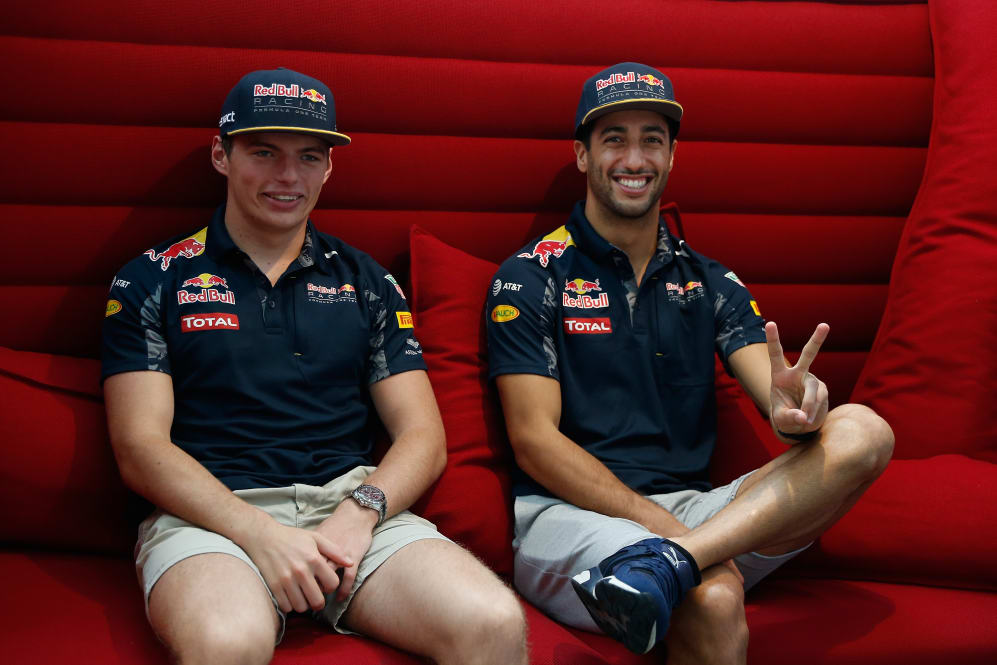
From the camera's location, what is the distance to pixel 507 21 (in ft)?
8.27

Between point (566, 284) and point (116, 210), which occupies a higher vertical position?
point (116, 210)

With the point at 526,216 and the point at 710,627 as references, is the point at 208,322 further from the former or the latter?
the point at 710,627

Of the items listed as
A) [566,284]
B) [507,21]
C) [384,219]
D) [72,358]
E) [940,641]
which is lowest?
[940,641]

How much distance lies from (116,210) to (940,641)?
206cm

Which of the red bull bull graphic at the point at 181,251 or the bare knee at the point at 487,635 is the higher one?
the red bull bull graphic at the point at 181,251

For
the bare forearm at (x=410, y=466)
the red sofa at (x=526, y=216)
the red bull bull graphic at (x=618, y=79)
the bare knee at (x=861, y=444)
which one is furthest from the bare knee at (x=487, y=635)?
the red bull bull graphic at (x=618, y=79)

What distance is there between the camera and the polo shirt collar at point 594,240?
2205 millimetres

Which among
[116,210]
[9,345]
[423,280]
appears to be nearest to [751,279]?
[423,280]

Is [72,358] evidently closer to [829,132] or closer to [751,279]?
[751,279]

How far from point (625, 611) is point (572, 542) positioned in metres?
0.32

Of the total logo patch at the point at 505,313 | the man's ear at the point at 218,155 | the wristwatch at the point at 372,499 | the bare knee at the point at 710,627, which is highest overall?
the man's ear at the point at 218,155

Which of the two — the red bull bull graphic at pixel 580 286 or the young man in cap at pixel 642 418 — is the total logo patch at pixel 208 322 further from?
the red bull bull graphic at pixel 580 286

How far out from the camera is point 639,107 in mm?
2227

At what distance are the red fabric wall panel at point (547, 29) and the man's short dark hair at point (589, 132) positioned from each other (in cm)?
34
